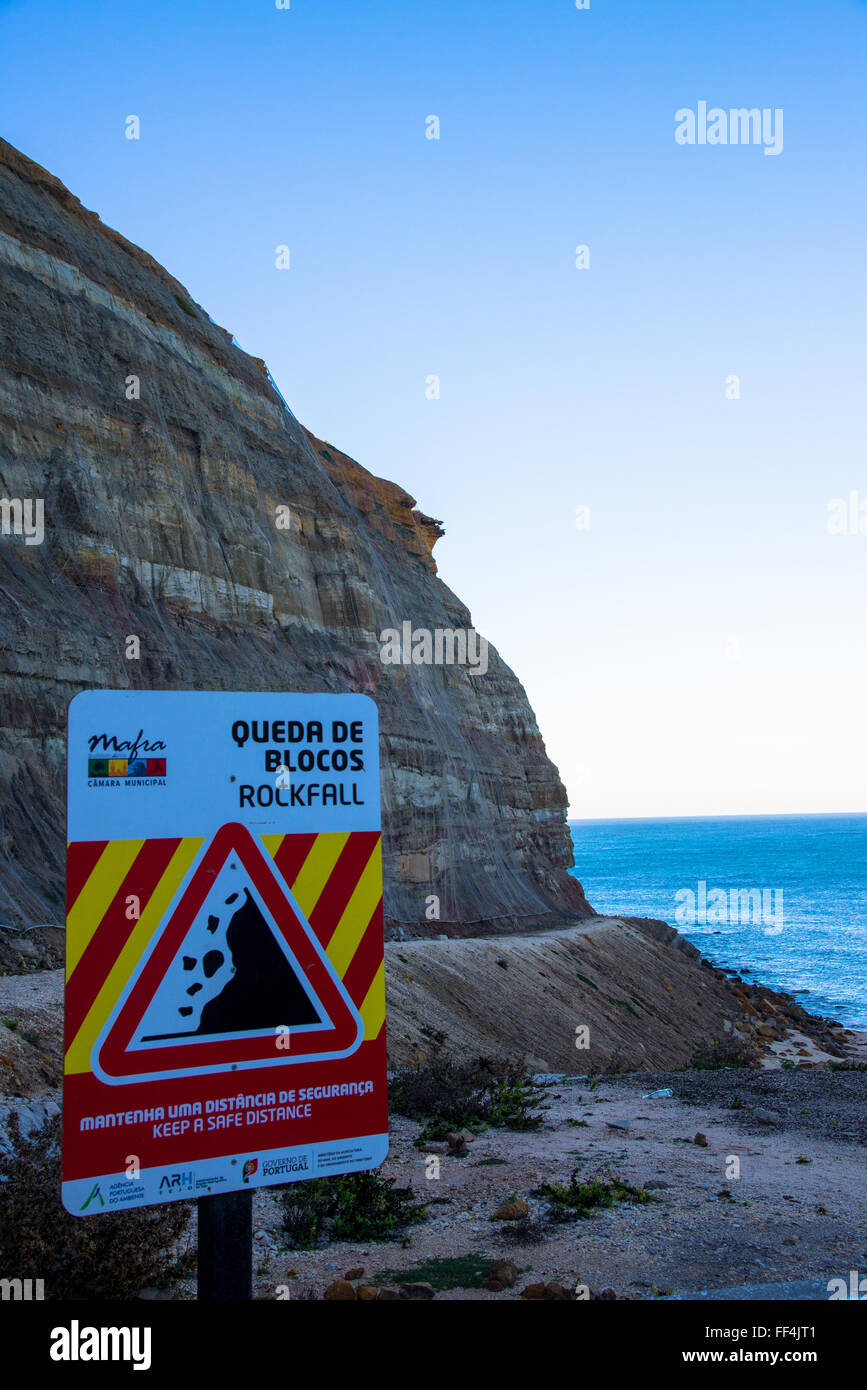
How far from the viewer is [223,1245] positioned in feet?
10.0

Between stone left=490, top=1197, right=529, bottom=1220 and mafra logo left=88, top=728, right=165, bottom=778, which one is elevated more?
mafra logo left=88, top=728, right=165, bottom=778

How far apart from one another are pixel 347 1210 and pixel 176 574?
2556 centimetres

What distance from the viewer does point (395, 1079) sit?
11531 mm

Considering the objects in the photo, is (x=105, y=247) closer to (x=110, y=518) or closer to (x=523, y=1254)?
(x=110, y=518)

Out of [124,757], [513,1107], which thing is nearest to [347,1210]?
[513,1107]

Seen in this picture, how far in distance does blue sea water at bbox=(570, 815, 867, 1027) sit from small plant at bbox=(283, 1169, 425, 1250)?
39.6 m

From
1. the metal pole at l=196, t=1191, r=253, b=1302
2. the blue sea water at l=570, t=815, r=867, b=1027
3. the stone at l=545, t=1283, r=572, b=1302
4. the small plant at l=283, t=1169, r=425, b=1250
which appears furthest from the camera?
the blue sea water at l=570, t=815, r=867, b=1027

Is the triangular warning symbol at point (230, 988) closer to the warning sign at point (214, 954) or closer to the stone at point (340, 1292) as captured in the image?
the warning sign at point (214, 954)

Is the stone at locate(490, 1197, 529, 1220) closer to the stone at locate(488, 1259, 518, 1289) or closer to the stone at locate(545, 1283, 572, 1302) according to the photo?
the stone at locate(488, 1259, 518, 1289)

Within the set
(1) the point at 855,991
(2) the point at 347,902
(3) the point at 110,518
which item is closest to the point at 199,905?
(2) the point at 347,902

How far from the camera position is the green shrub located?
484 centimetres

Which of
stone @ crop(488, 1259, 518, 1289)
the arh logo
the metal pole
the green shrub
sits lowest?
stone @ crop(488, 1259, 518, 1289)

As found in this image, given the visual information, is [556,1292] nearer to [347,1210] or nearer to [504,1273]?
A: [504,1273]

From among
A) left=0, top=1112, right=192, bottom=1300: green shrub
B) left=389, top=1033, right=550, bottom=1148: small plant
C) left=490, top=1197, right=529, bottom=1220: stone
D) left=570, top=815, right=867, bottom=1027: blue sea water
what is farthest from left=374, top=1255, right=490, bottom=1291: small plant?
left=570, top=815, right=867, bottom=1027: blue sea water
